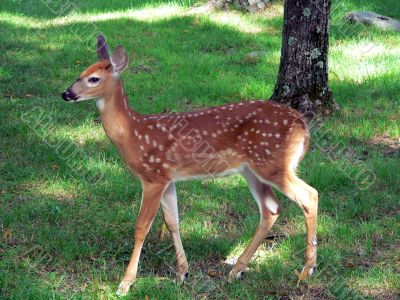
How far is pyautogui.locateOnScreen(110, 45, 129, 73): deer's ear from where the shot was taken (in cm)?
492

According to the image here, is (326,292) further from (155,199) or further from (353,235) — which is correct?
(155,199)

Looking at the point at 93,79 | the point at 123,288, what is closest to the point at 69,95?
the point at 93,79

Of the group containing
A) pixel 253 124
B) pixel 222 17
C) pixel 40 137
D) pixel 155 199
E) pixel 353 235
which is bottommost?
pixel 222 17

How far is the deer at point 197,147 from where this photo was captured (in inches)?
194

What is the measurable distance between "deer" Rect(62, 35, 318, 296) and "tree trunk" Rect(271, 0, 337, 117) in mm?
3141

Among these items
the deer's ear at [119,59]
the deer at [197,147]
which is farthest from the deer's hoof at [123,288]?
the deer's ear at [119,59]

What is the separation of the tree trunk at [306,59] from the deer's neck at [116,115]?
3.54 m

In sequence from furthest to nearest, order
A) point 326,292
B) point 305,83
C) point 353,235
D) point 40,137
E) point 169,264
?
point 305,83, point 40,137, point 353,235, point 169,264, point 326,292

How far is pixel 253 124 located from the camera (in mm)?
5016

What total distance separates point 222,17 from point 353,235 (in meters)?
7.49

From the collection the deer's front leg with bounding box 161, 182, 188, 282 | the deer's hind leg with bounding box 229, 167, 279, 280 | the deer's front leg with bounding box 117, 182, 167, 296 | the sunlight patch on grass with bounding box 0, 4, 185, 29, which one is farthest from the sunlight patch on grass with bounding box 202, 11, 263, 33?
the deer's front leg with bounding box 117, 182, 167, 296

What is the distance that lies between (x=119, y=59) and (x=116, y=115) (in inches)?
15.4

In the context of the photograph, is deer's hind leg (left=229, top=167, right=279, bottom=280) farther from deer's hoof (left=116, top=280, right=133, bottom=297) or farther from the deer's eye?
the deer's eye

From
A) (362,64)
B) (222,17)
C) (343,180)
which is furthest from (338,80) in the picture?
(222,17)
